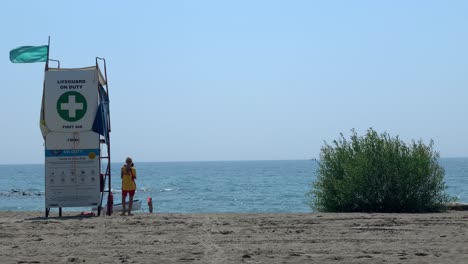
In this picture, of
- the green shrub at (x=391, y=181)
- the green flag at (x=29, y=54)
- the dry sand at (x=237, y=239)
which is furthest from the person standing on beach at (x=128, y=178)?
the green shrub at (x=391, y=181)

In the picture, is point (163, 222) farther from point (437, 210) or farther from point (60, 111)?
point (437, 210)

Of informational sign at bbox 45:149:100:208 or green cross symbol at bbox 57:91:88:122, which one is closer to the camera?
green cross symbol at bbox 57:91:88:122

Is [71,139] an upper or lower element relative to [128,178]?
upper

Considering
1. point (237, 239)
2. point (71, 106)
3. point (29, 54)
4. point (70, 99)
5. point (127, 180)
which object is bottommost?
point (237, 239)

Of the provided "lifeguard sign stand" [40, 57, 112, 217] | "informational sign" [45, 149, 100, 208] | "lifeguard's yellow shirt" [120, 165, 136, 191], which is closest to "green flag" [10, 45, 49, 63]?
"lifeguard sign stand" [40, 57, 112, 217]

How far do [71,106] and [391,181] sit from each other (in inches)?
387

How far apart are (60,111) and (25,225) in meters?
3.47

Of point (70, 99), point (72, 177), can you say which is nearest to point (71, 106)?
point (70, 99)

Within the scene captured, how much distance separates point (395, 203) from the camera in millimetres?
24516

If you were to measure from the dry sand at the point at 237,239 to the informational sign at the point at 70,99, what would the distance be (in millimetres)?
2435

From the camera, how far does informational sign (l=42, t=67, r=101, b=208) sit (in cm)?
2102

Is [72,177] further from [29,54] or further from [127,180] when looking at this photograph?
[29,54]

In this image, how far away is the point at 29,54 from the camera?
22000 millimetres

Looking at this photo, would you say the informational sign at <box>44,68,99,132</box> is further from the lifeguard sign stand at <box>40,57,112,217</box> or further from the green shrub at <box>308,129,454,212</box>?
the green shrub at <box>308,129,454,212</box>
